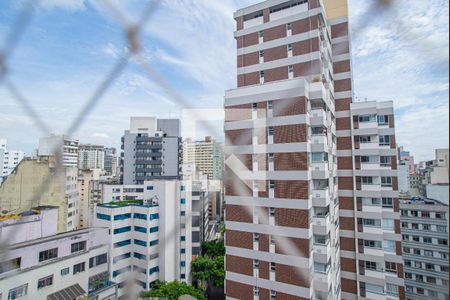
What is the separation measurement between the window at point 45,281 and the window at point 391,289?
15.1ft

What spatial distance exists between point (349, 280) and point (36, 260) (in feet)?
14.0

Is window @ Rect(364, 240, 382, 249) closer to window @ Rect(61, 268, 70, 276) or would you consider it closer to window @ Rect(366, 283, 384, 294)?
window @ Rect(366, 283, 384, 294)

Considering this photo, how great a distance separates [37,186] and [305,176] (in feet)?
7.80

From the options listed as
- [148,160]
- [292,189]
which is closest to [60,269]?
[292,189]

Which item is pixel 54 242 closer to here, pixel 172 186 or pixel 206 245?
pixel 172 186

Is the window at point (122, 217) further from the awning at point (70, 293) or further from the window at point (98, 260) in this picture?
the awning at point (70, 293)

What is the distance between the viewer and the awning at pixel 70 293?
2.81m

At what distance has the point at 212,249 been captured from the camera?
300 inches

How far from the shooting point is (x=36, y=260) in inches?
102

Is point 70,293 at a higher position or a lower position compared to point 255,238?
lower

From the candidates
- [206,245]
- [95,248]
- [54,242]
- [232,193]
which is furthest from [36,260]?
[206,245]

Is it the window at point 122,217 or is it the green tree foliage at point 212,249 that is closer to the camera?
the window at point 122,217

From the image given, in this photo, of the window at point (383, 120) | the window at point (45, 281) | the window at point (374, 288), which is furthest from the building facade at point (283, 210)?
the window at point (45, 281)

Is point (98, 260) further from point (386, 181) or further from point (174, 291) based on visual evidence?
point (386, 181)
